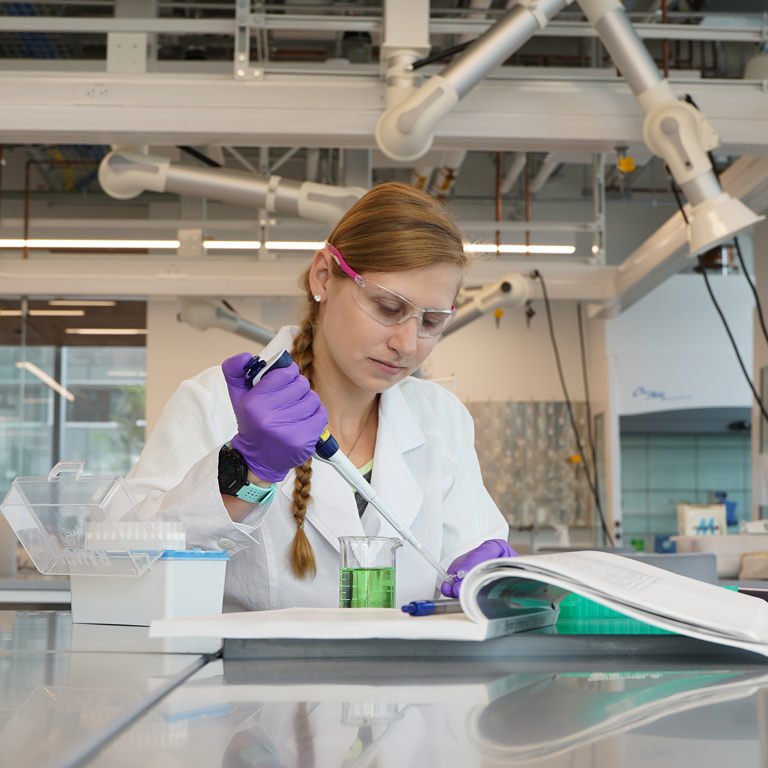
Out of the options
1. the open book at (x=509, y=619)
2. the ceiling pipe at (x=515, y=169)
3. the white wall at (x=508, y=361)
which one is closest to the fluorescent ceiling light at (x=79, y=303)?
the white wall at (x=508, y=361)

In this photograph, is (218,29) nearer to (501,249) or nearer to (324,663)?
(501,249)

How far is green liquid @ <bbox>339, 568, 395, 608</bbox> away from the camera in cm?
83

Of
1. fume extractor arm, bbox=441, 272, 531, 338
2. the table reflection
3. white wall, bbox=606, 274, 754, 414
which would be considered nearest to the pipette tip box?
the table reflection

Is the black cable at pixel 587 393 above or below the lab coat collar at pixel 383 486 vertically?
above

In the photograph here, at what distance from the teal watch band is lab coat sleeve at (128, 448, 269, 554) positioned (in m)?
0.01

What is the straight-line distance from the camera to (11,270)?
12.9 ft

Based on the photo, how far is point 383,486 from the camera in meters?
1.25

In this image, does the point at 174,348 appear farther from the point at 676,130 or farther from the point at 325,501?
the point at 325,501

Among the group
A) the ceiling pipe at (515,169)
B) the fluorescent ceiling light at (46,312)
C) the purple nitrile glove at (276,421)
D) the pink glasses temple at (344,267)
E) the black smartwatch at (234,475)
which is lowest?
the black smartwatch at (234,475)

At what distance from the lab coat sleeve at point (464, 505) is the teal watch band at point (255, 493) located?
1.41 ft

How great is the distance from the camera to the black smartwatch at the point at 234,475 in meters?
0.96

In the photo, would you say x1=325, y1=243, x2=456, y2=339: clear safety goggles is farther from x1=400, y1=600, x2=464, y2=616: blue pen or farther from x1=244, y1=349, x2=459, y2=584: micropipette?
x1=400, y1=600, x2=464, y2=616: blue pen

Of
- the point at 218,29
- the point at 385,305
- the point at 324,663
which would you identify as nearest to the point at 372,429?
the point at 385,305

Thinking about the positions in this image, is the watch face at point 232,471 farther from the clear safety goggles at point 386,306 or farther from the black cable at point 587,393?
the black cable at point 587,393
